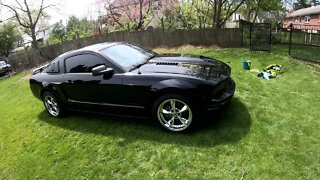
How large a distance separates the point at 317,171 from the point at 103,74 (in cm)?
345

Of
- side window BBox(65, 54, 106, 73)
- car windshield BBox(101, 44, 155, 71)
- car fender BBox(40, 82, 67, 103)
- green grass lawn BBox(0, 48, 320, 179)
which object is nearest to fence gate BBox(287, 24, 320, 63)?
green grass lawn BBox(0, 48, 320, 179)

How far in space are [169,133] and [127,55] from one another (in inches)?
68.0

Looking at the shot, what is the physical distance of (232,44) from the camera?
14602 mm

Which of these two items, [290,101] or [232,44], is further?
[232,44]

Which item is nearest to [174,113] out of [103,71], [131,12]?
[103,71]

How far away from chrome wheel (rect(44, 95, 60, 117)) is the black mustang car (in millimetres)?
40

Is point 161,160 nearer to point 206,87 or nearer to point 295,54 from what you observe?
point 206,87

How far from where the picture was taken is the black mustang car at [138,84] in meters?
4.54

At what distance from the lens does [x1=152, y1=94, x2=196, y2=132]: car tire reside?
4562mm

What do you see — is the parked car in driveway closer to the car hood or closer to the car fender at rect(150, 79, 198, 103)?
the car hood

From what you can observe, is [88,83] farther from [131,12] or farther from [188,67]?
[131,12]

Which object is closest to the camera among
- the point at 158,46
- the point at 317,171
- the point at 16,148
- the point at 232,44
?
the point at 317,171

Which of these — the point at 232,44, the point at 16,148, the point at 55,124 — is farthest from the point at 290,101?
the point at 232,44

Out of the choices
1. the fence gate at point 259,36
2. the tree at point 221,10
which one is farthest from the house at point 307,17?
the fence gate at point 259,36
